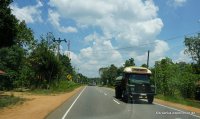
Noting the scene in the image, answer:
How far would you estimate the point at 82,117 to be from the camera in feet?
61.1

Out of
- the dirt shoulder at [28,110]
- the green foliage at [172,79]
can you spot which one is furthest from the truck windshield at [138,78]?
the green foliage at [172,79]

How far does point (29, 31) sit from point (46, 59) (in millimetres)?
14574

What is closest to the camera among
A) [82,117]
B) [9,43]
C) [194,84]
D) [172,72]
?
[82,117]

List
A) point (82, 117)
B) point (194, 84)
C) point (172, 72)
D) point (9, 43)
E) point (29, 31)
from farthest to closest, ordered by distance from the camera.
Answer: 1. point (29, 31)
2. point (172, 72)
3. point (194, 84)
4. point (9, 43)
5. point (82, 117)

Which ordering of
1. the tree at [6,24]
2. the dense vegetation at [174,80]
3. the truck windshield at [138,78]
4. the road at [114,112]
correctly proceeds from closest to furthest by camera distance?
the road at [114,112]
the tree at [6,24]
the truck windshield at [138,78]
the dense vegetation at [174,80]

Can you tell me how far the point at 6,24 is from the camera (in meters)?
29.8

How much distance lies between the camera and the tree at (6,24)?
96.5ft

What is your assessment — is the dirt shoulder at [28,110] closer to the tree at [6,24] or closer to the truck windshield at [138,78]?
the tree at [6,24]

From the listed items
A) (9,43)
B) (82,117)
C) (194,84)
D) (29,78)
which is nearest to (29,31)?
(29,78)

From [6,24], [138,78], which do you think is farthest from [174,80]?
[6,24]

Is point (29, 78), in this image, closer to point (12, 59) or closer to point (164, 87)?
point (12, 59)

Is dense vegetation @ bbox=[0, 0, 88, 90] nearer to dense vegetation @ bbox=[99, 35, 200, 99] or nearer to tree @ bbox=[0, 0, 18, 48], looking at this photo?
dense vegetation @ bbox=[99, 35, 200, 99]

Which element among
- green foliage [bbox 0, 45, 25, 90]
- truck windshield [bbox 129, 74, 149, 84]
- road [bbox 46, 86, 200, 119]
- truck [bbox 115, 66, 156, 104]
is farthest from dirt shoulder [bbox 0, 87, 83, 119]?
green foliage [bbox 0, 45, 25, 90]

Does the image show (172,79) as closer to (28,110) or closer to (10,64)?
(10,64)
